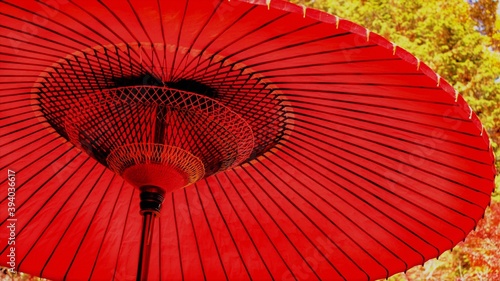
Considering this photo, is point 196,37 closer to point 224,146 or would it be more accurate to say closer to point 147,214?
point 224,146

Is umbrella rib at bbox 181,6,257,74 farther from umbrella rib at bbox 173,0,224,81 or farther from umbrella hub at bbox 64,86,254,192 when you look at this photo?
umbrella hub at bbox 64,86,254,192

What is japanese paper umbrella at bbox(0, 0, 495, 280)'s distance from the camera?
142cm

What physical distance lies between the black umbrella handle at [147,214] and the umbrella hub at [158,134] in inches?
0.9

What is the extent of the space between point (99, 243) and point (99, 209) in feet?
0.47

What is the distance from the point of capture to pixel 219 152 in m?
1.82

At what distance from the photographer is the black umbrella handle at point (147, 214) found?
5.72 feet

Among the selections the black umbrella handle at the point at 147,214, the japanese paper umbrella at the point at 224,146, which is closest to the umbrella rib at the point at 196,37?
the japanese paper umbrella at the point at 224,146

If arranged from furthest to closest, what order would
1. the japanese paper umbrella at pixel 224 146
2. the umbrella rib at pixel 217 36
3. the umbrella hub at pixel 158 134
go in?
1. the umbrella hub at pixel 158 134
2. the japanese paper umbrella at pixel 224 146
3. the umbrella rib at pixel 217 36

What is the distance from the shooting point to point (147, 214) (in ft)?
5.80

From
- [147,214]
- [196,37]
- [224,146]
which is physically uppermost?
[196,37]

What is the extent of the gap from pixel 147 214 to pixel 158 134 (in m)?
0.25

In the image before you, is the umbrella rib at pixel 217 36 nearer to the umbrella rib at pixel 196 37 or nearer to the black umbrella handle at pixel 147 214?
the umbrella rib at pixel 196 37

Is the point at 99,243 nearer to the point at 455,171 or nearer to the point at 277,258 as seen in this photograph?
the point at 277,258

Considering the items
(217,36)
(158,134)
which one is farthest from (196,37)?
(158,134)
